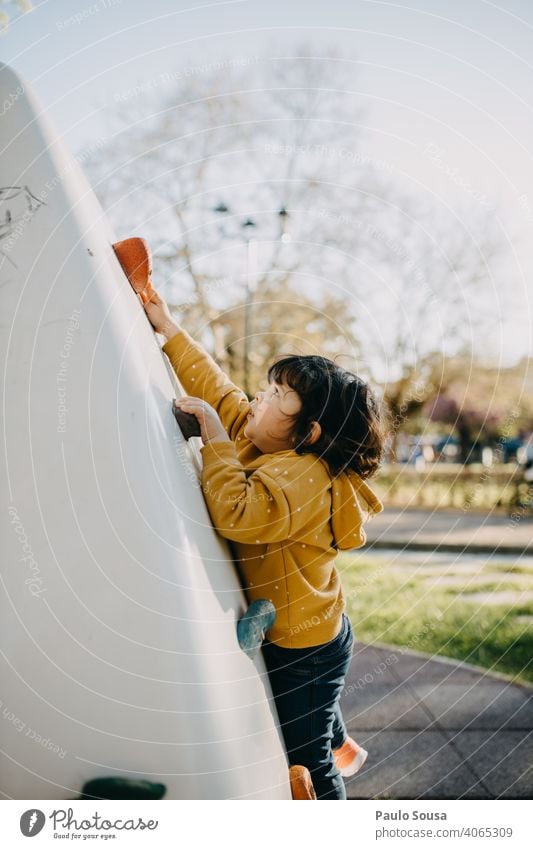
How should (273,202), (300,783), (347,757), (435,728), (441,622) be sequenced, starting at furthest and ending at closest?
(441,622)
(273,202)
(435,728)
(347,757)
(300,783)

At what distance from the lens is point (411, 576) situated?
6.71 meters

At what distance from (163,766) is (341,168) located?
3671 mm

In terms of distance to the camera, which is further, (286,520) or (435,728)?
(435,728)

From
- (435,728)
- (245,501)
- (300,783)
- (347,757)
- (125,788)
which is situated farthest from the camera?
(435,728)

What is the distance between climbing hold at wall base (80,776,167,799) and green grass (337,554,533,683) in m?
2.69

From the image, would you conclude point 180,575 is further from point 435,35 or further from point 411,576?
point 411,576

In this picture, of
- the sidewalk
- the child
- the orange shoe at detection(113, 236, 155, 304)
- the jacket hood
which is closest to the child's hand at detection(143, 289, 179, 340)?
the child

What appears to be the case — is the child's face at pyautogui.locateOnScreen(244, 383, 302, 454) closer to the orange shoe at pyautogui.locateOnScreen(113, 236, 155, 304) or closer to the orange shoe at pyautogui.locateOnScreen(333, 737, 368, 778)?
the orange shoe at pyautogui.locateOnScreen(113, 236, 155, 304)

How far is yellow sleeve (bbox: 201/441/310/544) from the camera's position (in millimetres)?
1611

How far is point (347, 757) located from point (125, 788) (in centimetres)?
77

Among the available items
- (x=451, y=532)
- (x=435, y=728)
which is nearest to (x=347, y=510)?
(x=435, y=728)

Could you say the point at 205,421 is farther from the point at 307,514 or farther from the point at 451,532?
the point at 451,532
